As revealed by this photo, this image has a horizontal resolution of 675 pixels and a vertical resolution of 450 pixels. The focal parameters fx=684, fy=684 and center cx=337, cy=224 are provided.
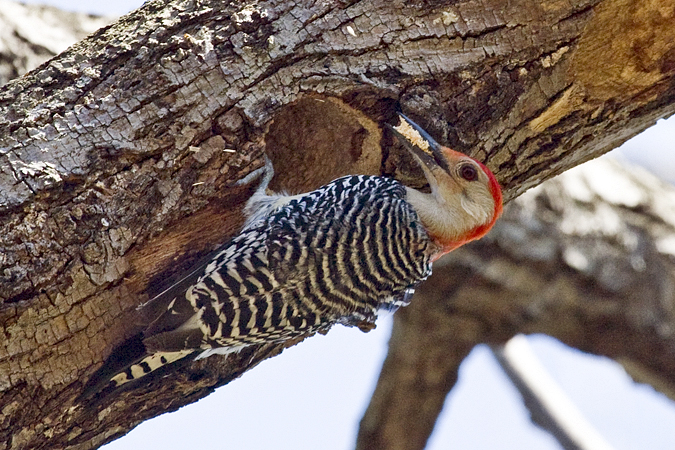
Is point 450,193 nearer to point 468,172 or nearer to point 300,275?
point 468,172

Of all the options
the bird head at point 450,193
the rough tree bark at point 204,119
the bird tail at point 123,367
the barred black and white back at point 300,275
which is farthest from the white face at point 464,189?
the bird tail at point 123,367

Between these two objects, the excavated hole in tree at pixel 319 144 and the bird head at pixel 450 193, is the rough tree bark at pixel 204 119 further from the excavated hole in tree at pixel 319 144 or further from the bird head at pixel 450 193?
the bird head at pixel 450 193

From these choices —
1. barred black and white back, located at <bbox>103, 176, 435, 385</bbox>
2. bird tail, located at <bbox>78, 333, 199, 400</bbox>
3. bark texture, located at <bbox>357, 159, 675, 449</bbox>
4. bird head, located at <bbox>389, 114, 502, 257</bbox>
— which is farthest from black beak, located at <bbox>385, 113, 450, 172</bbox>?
bark texture, located at <bbox>357, 159, 675, 449</bbox>

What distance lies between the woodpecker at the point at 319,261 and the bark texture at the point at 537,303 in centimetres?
156

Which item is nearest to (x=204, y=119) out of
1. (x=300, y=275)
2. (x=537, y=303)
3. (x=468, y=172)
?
(x=300, y=275)

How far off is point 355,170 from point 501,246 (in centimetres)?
206

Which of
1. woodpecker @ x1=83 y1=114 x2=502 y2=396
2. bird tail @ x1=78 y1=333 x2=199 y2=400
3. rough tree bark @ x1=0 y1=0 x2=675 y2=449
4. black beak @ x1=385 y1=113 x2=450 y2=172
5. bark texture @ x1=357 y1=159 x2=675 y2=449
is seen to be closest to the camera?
rough tree bark @ x1=0 y1=0 x2=675 y2=449

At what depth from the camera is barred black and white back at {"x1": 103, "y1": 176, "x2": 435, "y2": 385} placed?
3557 millimetres

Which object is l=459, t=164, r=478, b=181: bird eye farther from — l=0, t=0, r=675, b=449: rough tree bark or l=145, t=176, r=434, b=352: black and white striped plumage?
l=145, t=176, r=434, b=352: black and white striped plumage

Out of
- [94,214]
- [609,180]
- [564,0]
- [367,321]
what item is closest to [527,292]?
[609,180]

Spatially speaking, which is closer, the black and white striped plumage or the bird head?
the black and white striped plumage

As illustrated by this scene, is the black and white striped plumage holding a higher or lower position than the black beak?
lower

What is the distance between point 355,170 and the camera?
4426 mm

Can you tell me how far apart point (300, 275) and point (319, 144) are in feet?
3.24
